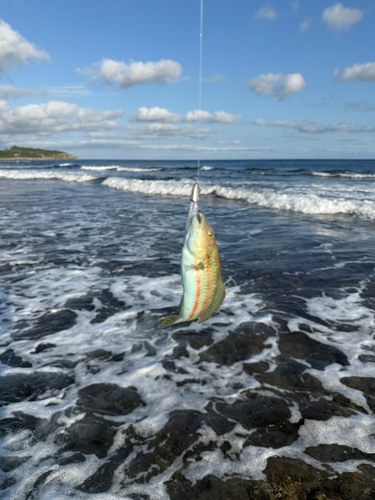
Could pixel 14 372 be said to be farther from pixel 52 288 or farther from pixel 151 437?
pixel 52 288

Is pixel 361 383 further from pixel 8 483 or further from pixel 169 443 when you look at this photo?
pixel 8 483

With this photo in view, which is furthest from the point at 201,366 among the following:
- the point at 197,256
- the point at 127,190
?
the point at 127,190

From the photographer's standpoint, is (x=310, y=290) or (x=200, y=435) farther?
(x=310, y=290)

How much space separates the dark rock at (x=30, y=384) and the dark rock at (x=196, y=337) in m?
1.73

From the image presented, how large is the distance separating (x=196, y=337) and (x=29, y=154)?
627 feet

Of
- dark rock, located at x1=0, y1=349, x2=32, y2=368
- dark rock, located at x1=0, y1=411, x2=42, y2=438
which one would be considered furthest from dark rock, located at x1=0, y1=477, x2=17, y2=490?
dark rock, located at x1=0, y1=349, x2=32, y2=368

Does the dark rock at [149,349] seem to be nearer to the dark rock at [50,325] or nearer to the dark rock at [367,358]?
the dark rock at [50,325]

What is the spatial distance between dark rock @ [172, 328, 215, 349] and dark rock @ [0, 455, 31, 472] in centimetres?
250

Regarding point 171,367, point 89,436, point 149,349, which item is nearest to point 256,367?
point 171,367

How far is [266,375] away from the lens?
4102mm

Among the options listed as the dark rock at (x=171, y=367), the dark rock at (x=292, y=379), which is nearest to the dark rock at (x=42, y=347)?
the dark rock at (x=171, y=367)

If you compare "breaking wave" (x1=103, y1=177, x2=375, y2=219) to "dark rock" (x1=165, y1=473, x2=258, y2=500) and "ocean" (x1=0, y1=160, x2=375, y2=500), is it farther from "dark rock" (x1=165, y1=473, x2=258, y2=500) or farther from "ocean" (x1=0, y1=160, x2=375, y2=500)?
"dark rock" (x1=165, y1=473, x2=258, y2=500)

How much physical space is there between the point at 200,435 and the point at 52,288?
477cm

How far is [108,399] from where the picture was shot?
12.1 feet
